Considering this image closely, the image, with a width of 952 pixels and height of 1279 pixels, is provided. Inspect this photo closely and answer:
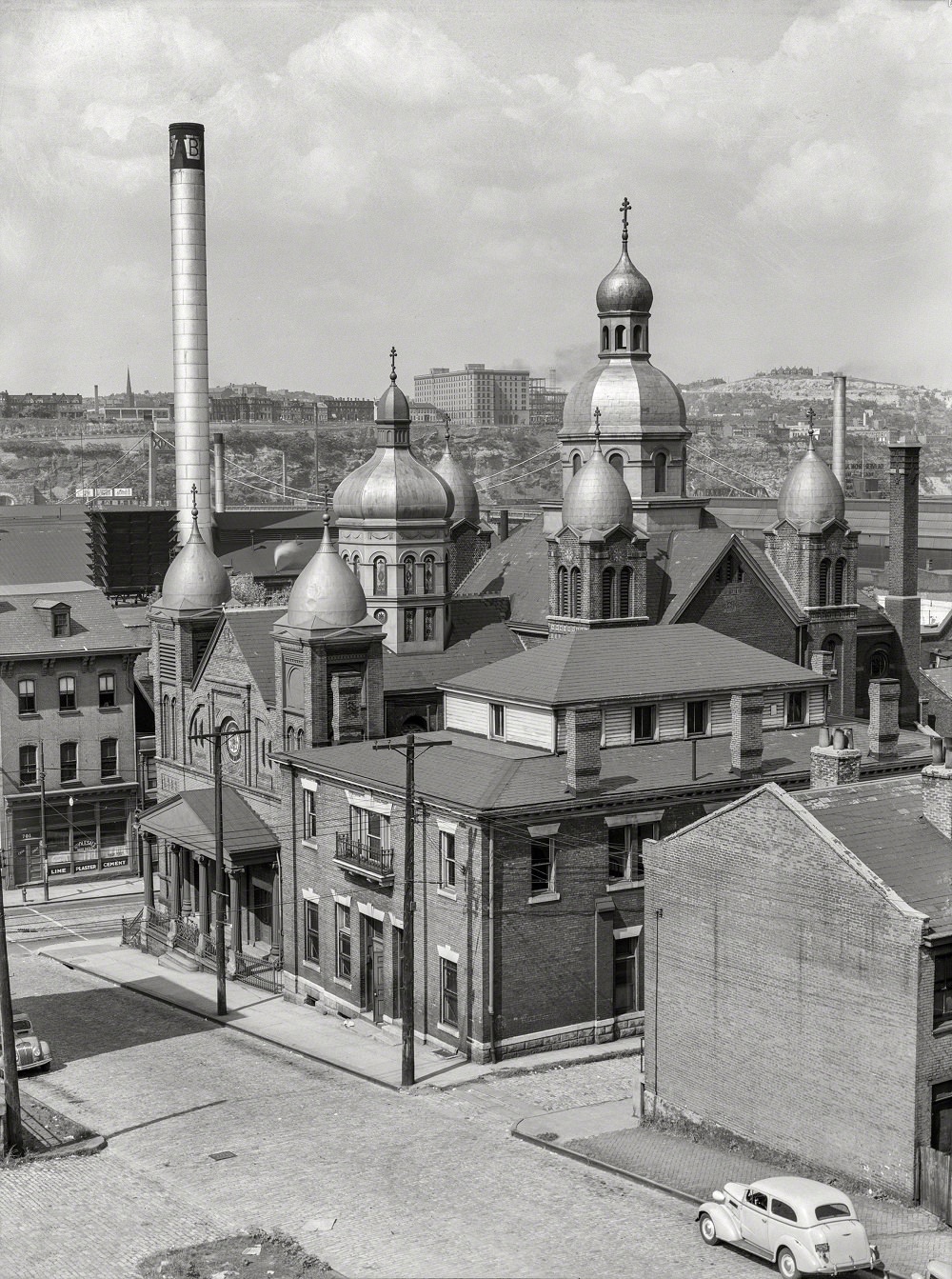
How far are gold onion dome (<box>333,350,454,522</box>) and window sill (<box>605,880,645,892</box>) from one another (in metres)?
24.0

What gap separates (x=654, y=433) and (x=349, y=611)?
20.0m

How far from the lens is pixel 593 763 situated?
49.6 meters

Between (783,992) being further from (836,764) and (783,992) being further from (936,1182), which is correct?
(836,764)

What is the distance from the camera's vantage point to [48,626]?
7862 centimetres

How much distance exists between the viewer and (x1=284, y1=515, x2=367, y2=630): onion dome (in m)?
59.9

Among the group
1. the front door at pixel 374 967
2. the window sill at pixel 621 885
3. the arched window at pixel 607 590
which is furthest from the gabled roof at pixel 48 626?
the window sill at pixel 621 885

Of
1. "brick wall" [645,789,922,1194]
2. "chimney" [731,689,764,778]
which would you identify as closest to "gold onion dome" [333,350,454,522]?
"chimney" [731,689,764,778]

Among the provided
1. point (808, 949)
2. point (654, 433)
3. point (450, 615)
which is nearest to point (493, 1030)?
point (808, 949)

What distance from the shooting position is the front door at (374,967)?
172 feet

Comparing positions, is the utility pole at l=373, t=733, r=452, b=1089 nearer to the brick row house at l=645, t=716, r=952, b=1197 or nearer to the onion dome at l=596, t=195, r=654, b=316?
the brick row house at l=645, t=716, r=952, b=1197

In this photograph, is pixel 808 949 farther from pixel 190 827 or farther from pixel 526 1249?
pixel 190 827

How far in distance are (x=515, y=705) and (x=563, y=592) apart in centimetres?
1353

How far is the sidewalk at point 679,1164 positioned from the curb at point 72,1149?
9.57 metres

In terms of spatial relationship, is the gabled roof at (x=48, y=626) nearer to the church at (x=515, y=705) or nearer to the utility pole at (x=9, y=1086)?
the church at (x=515, y=705)
